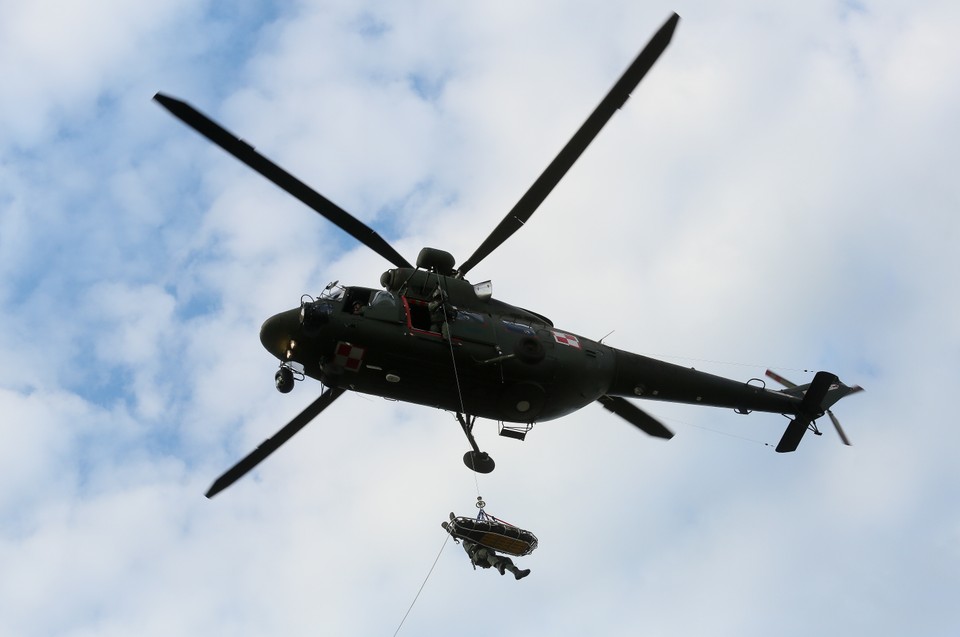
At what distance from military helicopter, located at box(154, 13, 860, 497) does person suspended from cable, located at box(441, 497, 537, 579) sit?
1.21 metres

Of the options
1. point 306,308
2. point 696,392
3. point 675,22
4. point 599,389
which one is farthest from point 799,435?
point 306,308

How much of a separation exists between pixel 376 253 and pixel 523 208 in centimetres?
312

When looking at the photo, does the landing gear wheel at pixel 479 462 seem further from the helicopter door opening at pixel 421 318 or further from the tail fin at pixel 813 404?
the tail fin at pixel 813 404

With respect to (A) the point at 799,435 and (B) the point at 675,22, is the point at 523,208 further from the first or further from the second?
(A) the point at 799,435

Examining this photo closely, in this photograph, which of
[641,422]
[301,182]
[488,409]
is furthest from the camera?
[641,422]

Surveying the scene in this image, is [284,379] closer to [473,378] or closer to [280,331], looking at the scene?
[280,331]

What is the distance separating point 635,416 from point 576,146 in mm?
7396

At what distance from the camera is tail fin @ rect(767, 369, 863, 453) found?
25.5 m

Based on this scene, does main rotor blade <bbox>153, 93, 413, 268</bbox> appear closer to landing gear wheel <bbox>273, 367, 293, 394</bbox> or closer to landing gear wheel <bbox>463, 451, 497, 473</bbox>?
landing gear wheel <bbox>273, 367, 293, 394</bbox>

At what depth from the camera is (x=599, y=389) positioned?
22.8 metres

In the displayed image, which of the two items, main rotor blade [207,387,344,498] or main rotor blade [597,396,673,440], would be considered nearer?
main rotor blade [207,387,344,498]

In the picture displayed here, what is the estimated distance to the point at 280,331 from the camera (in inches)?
804

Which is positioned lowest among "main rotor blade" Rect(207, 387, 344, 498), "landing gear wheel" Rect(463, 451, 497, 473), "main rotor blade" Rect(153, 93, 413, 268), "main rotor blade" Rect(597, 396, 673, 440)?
"main rotor blade" Rect(207, 387, 344, 498)

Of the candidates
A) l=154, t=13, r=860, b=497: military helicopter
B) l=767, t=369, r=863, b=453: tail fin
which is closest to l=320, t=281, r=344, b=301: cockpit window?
l=154, t=13, r=860, b=497: military helicopter
